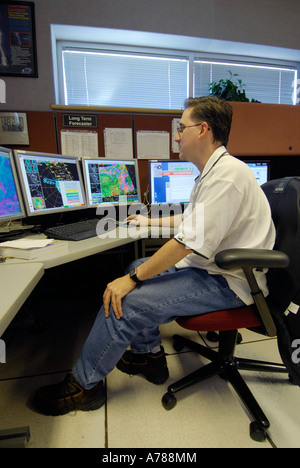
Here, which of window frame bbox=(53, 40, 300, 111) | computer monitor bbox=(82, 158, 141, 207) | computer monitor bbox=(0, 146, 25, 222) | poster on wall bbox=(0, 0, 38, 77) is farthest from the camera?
window frame bbox=(53, 40, 300, 111)

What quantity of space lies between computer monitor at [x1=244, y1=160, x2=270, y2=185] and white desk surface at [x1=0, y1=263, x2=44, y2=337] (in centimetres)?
171

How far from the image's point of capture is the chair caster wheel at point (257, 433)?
0.85 m

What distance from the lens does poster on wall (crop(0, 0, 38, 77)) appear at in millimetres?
1886

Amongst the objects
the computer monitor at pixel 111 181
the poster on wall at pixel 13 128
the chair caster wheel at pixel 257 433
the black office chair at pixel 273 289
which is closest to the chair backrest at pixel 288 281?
the black office chair at pixel 273 289

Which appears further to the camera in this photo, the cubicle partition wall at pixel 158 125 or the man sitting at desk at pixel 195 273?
the cubicle partition wall at pixel 158 125

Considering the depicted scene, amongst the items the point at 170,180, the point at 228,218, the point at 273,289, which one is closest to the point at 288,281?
the point at 273,289

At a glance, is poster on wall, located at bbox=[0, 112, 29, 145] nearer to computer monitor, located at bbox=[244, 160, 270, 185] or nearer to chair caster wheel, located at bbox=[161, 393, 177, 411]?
computer monitor, located at bbox=[244, 160, 270, 185]

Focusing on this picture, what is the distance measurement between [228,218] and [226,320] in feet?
1.16

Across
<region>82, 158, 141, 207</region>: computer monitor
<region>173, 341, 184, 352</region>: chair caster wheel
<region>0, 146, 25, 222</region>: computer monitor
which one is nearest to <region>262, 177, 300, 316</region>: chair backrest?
<region>173, 341, 184, 352</region>: chair caster wheel

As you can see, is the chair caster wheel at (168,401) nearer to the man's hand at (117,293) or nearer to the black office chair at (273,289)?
the black office chair at (273,289)

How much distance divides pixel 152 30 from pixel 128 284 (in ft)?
7.83

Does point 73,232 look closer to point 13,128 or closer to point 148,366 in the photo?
point 148,366

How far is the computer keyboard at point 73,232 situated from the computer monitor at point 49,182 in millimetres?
175

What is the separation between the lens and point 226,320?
84cm
